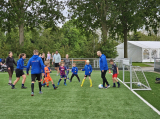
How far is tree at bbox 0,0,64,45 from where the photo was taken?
94.5 ft

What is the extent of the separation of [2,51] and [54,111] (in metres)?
23.1

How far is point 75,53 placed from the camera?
85.7 ft

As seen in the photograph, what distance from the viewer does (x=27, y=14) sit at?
101 feet

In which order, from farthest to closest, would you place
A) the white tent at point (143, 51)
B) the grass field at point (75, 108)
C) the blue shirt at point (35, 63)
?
the white tent at point (143, 51)
the blue shirt at point (35, 63)
the grass field at point (75, 108)

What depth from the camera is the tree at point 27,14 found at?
28797mm

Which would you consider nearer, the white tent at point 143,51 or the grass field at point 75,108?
the grass field at point 75,108

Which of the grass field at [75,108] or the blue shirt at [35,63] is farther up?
the blue shirt at [35,63]

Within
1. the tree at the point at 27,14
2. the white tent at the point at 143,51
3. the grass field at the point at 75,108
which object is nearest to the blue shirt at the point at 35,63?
the grass field at the point at 75,108

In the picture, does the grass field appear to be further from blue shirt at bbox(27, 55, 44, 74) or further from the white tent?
the white tent

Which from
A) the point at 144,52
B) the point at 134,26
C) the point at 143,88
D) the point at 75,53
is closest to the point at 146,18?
the point at 134,26

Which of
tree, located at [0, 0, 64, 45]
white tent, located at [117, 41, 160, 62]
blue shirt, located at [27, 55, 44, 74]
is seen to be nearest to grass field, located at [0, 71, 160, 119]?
blue shirt, located at [27, 55, 44, 74]

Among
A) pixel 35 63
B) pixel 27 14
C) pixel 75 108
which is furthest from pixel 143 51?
pixel 75 108

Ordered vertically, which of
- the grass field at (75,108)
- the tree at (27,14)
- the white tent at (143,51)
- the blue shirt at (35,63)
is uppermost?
the tree at (27,14)

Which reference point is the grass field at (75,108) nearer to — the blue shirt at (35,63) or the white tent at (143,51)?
the blue shirt at (35,63)
